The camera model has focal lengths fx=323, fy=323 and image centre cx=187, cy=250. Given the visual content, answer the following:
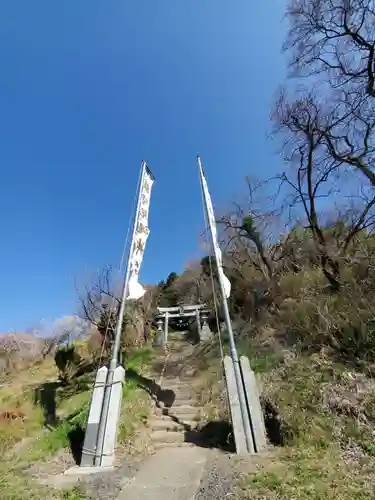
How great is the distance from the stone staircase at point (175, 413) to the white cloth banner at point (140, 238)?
9.27 feet

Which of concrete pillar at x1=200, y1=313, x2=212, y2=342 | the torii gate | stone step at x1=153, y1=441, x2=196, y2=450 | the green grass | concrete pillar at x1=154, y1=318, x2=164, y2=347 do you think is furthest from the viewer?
the torii gate

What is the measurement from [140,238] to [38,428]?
503 cm

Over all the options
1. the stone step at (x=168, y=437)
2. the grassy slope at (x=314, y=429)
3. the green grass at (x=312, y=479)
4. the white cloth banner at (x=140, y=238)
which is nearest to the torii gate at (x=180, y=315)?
the grassy slope at (x=314, y=429)

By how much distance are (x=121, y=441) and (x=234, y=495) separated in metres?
3.05

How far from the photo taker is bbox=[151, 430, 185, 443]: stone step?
21.2 ft

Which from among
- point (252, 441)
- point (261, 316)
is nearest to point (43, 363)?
point (261, 316)

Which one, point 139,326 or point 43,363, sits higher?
point 139,326

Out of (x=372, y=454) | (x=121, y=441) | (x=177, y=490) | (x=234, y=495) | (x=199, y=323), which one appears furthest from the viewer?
(x=199, y=323)

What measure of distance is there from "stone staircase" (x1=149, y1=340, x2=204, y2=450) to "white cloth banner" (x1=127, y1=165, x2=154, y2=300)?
2824 millimetres

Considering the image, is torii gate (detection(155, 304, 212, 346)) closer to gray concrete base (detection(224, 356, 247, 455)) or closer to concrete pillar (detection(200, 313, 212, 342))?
concrete pillar (detection(200, 313, 212, 342))

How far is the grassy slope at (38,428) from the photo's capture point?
179 inches

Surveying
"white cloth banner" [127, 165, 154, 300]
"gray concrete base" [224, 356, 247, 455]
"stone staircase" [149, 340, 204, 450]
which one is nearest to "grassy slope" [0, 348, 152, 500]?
"stone staircase" [149, 340, 204, 450]

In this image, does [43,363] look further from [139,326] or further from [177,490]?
[177,490]

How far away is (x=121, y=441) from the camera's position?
20.2ft
